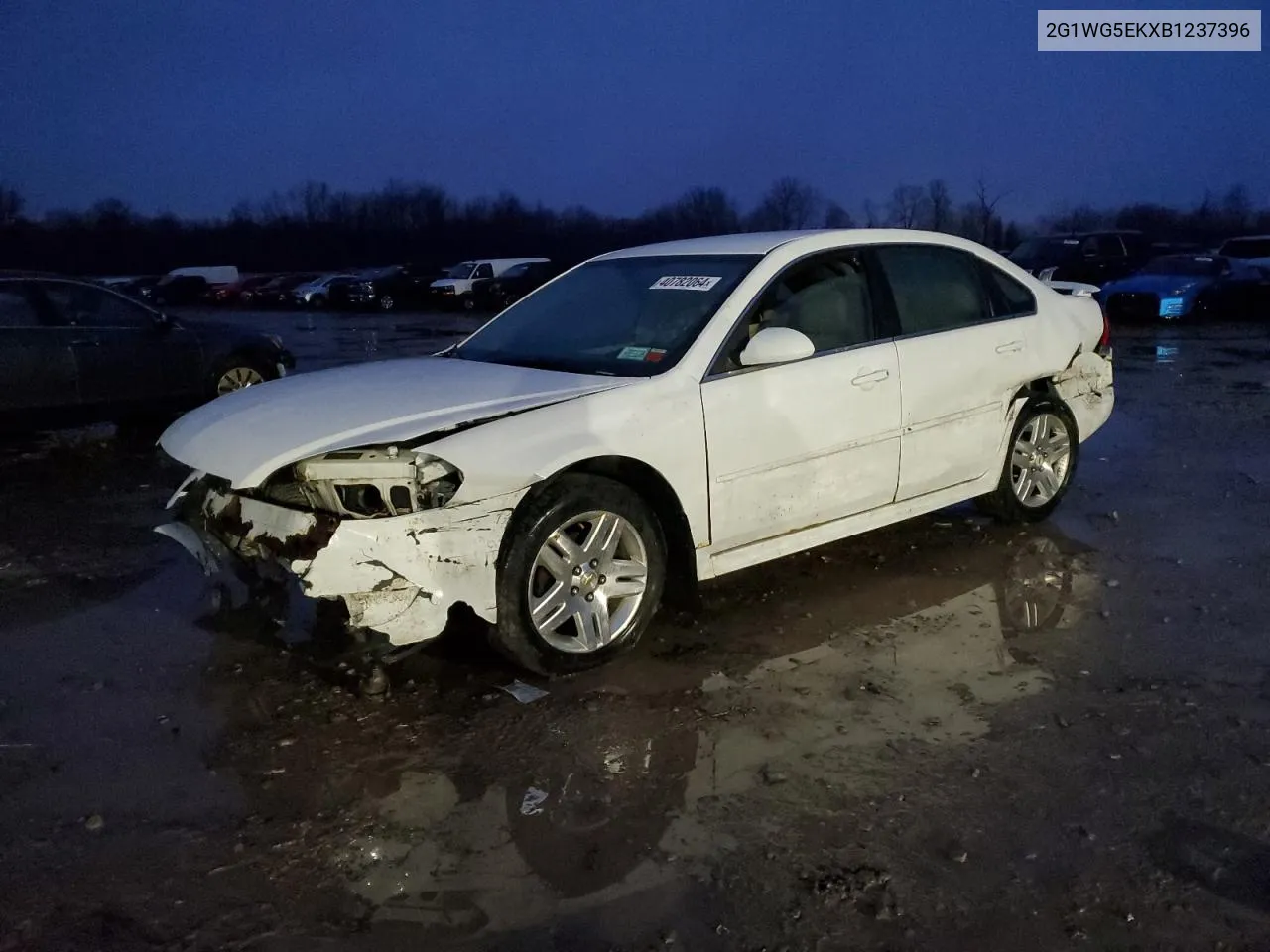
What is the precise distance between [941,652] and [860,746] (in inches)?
39.3

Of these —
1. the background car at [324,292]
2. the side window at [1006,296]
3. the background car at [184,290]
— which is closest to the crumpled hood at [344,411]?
the side window at [1006,296]

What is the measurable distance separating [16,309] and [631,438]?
7017mm

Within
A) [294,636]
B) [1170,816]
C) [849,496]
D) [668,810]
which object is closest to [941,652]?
[849,496]

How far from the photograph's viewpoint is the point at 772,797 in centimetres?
346

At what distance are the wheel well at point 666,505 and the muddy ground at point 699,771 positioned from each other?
0.29 meters

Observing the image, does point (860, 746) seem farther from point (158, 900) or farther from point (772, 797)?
point (158, 900)

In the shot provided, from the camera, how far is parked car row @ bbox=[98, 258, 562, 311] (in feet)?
111

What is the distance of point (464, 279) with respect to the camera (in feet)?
113

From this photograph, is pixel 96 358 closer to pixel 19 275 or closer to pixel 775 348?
pixel 19 275

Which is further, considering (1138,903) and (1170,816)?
(1170,816)

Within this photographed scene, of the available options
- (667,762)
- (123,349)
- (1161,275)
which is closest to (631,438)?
(667,762)

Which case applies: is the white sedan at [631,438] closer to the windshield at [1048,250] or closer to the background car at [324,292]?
the windshield at [1048,250]

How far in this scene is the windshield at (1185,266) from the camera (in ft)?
71.0

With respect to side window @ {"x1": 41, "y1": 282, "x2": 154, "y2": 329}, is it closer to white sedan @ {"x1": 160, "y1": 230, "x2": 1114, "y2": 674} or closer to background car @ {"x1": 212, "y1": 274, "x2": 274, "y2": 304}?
white sedan @ {"x1": 160, "y1": 230, "x2": 1114, "y2": 674}
